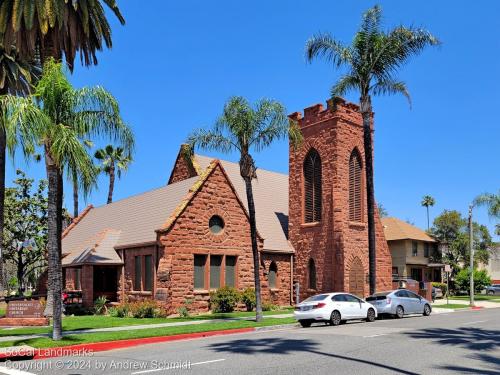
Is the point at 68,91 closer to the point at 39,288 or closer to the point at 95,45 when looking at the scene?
the point at 95,45

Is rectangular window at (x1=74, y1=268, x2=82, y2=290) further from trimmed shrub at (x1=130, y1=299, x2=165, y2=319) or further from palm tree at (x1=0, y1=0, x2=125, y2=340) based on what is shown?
trimmed shrub at (x1=130, y1=299, x2=165, y2=319)

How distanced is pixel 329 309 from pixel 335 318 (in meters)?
0.60

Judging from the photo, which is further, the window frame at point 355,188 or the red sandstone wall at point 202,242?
the window frame at point 355,188

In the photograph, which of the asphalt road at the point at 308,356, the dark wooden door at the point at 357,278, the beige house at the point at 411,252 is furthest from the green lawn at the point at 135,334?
the beige house at the point at 411,252

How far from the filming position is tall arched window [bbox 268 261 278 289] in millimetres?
33819

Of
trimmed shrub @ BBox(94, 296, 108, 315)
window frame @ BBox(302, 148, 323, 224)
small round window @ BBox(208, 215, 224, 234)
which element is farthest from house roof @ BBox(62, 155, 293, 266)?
window frame @ BBox(302, 148, 323, 224)

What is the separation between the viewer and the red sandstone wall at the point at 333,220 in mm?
33156

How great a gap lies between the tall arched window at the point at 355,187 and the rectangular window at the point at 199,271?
10440mm

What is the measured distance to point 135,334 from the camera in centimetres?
1839

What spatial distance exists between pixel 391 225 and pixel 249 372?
49972mm

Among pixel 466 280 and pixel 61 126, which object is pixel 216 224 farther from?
pixel 466 280

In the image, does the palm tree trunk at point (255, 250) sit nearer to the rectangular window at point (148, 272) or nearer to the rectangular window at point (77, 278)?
the rectangular window at point (148, 272)

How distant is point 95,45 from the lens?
92.7 feet

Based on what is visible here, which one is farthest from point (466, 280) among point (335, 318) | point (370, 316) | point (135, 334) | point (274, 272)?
point (135, 334)
